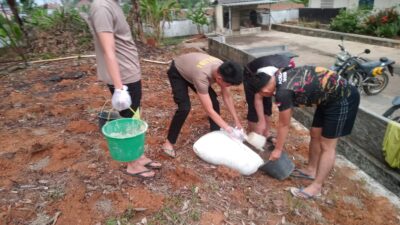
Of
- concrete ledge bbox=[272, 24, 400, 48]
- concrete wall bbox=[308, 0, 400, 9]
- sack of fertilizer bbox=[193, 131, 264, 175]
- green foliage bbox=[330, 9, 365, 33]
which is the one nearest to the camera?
sack of fertilizer bbox=[193, 131, 264, 175]

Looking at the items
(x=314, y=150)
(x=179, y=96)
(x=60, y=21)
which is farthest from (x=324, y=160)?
(x=60, y=21)

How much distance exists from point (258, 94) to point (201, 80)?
0.54 m

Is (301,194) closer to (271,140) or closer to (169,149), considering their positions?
(271,140)

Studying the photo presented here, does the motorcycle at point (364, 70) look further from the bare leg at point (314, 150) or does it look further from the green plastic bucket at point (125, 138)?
the green plastic bucket at point (125, 138)

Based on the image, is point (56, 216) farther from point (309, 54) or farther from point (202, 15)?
point (202, 15)

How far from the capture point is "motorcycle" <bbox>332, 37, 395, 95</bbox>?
5023 millimetres

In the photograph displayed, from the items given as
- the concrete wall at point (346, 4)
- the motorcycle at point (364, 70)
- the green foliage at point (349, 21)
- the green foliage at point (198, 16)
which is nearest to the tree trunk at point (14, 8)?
the green foliage at point (198, 16)

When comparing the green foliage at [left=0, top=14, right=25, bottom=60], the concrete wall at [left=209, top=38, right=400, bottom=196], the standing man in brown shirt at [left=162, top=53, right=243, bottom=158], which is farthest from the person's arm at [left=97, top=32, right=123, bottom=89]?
the green foliage at [left=0, top=14, right=25, bottom=60]

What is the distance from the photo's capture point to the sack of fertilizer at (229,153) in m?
2.73

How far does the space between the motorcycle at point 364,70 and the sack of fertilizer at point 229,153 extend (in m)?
3.04

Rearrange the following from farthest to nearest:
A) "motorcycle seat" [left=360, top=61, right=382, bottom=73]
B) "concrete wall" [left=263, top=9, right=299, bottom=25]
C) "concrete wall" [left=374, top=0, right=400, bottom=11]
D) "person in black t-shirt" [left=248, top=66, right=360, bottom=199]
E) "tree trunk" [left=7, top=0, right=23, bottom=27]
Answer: "concrete wall" [left=263, top=9, right=299, bottom=25] < "concrete wall" [left=374, top=0, right=400, bottom=11] < "tree trunk" [left=7, top=0, right=23, bottom=27] < "motorcycle seat" [left=360, top=61, right=382, bottom=73] < "person in black t-shirt" [left=248, top=66, right=360, bottom=199]

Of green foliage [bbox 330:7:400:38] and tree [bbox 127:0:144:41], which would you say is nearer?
tree [bbox 127:0:144:41]

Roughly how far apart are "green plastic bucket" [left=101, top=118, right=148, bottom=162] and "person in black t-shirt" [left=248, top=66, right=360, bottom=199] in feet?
3.11

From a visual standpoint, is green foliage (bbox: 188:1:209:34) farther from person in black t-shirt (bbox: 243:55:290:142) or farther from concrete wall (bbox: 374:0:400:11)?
person in black t-shirt (bbox: 243:55:290:142)
